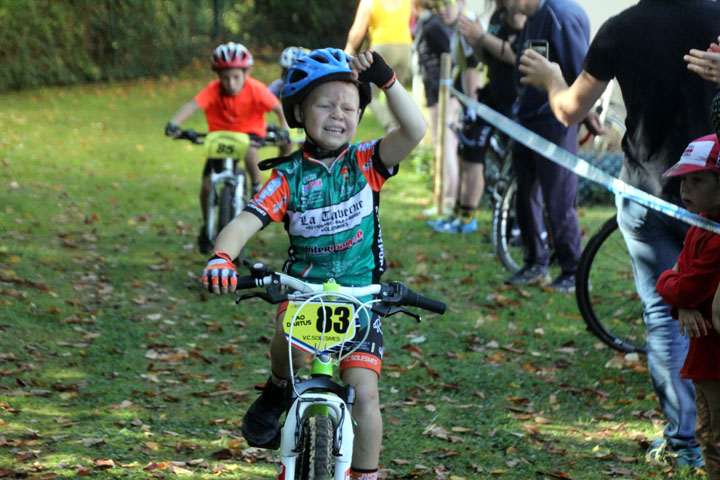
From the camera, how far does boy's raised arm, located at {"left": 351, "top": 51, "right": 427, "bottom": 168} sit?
13.0 feet

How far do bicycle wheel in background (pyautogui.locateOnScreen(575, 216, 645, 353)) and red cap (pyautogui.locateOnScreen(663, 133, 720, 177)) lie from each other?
7.39 feet

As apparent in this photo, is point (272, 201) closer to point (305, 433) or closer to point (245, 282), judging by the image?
point (245, 282)

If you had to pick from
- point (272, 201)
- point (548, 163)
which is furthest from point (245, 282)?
point (548, 163)

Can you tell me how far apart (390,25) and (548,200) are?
633 cm

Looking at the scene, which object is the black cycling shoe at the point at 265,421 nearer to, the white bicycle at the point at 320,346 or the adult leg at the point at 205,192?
the white bicycle at the point at 320,346

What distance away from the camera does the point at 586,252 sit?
256 inches

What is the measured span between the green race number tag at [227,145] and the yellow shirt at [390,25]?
519 cm

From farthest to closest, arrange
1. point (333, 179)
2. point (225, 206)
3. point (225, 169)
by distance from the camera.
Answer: point (225, 169) → point (225, 206) → point (333, 179)

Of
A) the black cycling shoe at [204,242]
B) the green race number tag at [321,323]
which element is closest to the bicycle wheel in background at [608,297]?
the green race number tag at [321,323]

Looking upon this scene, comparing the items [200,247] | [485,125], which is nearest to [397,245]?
[485,125]

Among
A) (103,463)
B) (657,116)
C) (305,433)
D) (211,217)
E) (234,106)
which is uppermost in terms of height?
(657,116)

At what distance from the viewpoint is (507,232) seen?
9695mm

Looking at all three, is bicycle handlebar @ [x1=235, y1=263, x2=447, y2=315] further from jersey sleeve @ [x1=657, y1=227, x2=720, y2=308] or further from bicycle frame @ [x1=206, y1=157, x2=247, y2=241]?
bicycle frame @ [x1=206, y1=157, x2=247, y2=241]

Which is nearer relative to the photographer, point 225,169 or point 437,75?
point 225,169
